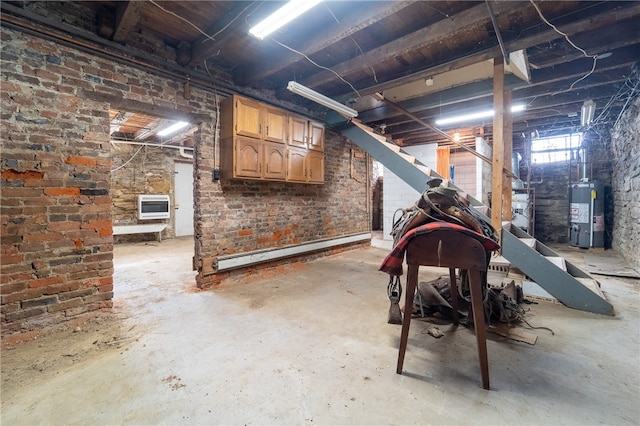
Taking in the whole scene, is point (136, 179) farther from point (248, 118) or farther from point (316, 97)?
point (316, 97)

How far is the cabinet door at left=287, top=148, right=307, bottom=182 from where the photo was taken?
4.46 meters

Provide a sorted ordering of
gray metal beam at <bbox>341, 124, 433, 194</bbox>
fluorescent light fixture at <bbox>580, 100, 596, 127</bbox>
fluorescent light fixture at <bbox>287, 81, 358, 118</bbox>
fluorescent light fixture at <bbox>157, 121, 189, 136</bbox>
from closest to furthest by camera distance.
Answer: fluorescent light fixture at <bbox>287, 81, 358, 118</bbox>, gray metal beam at <bbox>341, 124, 433, 194</bbox>, fluorescent light fixture at <bbox>580, 100, 596, 127</bbox>, fluorescent light fixture at <bbox>157, 121, 189, 136</bbox>

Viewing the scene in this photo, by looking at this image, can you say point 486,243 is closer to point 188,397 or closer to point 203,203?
point 188,397

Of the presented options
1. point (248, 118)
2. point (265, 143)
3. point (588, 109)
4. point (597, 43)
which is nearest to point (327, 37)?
point (248, 118)

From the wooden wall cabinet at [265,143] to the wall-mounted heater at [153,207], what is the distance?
5410 mm

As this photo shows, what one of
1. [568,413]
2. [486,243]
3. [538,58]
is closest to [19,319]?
[486,243]

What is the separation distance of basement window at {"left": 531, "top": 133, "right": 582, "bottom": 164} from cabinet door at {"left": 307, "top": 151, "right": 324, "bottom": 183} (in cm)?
713

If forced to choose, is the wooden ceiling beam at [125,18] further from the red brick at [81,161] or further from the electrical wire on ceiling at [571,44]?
the electrical wire on ceiling at [571,44]

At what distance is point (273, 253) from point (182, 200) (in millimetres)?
5905

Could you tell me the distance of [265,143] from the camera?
4051 mm

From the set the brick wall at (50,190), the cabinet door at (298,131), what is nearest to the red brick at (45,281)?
the brick wall at (50,190)

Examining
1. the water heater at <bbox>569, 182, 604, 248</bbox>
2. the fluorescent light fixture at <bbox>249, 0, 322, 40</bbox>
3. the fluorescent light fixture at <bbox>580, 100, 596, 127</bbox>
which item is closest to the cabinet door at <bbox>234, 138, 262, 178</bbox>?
the fluorescent light fixture at <bbox>249, 0, 322, 40</bbox>

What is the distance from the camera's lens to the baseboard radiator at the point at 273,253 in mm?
3855

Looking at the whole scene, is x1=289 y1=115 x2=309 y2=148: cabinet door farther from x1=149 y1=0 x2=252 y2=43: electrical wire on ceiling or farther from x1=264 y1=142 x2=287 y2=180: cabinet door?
x1=149 y1=0 x2=252 y2=43: electrical wire on ceiling
